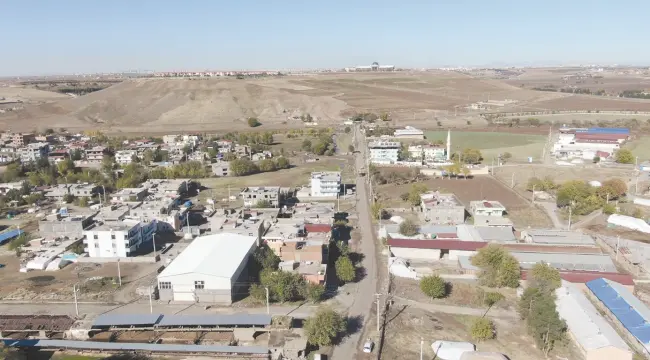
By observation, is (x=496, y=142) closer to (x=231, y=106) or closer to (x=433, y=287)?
(x=433, y=287)

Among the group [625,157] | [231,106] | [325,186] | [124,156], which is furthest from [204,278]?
[231,106]

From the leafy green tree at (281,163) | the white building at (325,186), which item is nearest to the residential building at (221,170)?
the leafy green tree at (281,163)

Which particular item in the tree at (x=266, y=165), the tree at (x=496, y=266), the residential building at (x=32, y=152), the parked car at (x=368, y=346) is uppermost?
the residential building at (x=32, y=152)

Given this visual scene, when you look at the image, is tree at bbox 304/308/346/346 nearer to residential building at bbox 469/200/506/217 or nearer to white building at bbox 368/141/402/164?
residential building at bbox 469/200/506/217

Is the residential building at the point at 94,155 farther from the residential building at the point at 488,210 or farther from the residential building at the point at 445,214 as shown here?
the residential building at the point at 488,210

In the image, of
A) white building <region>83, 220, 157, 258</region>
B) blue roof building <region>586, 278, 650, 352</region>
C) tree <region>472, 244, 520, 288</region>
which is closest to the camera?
blue roof building <region>586, 278, 650, 352</region>

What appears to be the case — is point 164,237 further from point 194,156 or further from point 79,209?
point 194,156

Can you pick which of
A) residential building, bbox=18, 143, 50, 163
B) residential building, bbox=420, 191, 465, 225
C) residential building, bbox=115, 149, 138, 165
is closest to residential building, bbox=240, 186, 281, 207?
residential building, bbox=420, 191, 465, 225
